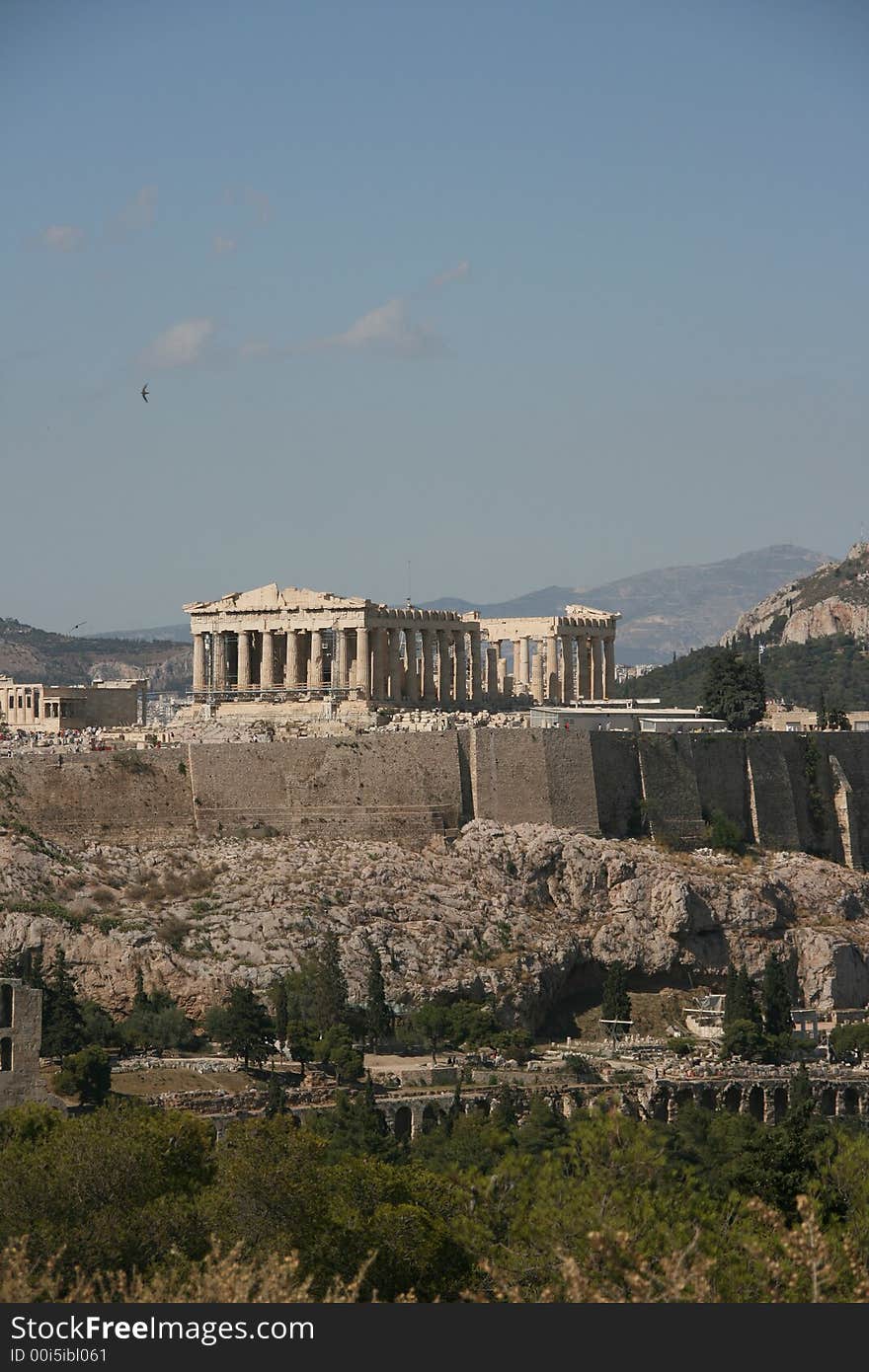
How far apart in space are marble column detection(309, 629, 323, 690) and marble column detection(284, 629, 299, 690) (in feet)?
1.73

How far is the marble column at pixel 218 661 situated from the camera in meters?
83.7

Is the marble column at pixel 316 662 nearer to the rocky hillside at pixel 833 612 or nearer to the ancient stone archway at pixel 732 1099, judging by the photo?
the ancient stone archway at pixel 732 1099

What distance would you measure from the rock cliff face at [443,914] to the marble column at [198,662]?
44.7ft

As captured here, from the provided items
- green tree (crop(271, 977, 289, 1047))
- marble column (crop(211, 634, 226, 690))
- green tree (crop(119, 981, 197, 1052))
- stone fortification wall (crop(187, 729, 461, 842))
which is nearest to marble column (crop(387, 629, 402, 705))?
marble column (crop(211, 634, 226, 690))

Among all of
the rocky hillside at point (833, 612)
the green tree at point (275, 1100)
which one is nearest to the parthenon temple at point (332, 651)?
the green tree at point (275, 1100)

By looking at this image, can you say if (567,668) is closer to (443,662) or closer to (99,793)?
(443,662)

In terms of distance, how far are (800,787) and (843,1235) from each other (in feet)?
138

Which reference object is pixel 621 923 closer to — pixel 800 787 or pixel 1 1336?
pixel 800 787

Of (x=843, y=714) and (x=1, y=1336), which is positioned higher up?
(x=843, y=714)

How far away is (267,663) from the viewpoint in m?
82.5

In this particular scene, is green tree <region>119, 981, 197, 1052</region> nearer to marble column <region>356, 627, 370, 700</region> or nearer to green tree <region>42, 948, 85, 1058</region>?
green tree <region>42, 948, 85, 1058</region>

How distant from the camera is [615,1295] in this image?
34.8 metres

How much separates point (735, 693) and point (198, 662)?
18.7 m

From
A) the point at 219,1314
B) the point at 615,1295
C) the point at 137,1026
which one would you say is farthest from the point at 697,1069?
the point at 219,1314
